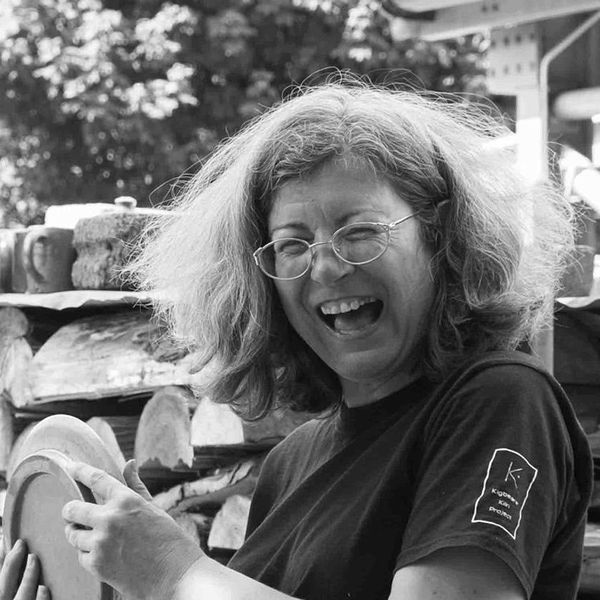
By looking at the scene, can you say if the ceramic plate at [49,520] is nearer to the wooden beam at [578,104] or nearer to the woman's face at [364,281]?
the woman's face at [364,281]

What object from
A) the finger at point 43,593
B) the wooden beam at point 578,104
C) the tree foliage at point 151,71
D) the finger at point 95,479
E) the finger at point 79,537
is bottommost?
the tree foliage at point 151,71

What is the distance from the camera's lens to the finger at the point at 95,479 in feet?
5.15

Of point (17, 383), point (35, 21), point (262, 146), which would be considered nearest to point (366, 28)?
point (35, 21)

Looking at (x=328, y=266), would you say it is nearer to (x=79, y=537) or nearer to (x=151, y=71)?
(x=79, y=537)

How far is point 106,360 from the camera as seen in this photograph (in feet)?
11.0

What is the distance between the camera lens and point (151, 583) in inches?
57.5

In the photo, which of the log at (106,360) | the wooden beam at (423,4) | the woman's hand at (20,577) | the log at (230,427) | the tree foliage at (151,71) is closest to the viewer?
the woman's hand at (20,577)

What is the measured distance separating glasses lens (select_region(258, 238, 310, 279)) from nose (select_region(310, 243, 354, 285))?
0.02 metres

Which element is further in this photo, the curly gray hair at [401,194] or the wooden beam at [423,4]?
the wooden beam at [423,4]

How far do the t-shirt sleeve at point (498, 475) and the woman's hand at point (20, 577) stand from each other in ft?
2.40

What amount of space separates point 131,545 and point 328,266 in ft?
1.49

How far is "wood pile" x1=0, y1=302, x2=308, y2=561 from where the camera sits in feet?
9.91

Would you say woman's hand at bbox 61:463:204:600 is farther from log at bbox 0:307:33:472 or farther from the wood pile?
log at bbox 0:307:33:472

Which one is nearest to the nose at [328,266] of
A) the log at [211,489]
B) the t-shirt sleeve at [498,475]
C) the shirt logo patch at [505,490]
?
the t-shirt sleeve at [498,475]
